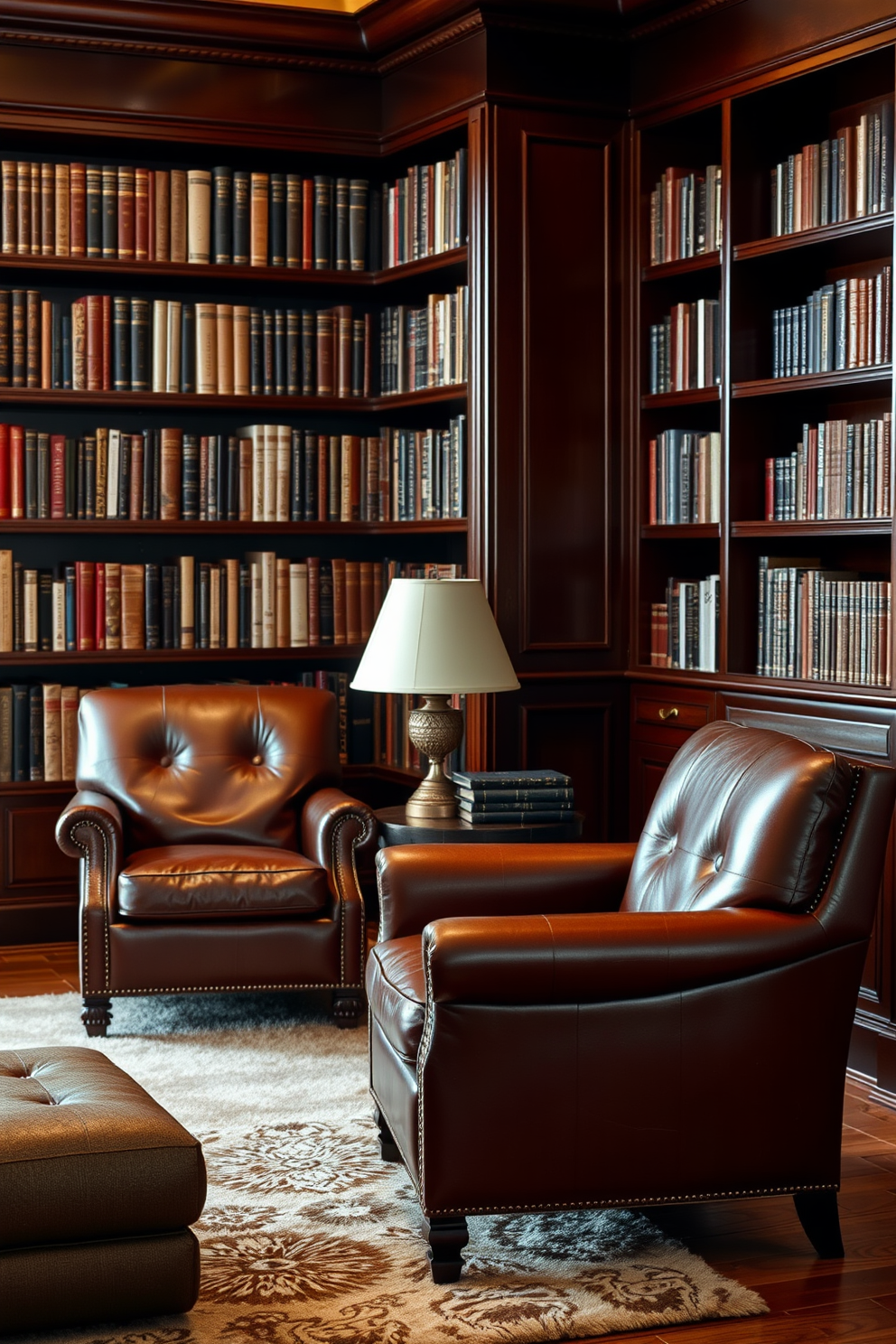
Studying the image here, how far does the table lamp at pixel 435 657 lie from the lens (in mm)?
4223

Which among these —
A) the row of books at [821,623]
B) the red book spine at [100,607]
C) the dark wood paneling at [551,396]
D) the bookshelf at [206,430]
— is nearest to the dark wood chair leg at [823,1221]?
the row of books at [821,623]

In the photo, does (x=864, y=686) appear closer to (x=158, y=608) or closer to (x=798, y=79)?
(x=798, y=79)

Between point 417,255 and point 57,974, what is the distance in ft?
8.65

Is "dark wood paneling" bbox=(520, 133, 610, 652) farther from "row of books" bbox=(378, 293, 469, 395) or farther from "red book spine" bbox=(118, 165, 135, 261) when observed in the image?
"red book spine" bbox=(118, 165, 135, 261)

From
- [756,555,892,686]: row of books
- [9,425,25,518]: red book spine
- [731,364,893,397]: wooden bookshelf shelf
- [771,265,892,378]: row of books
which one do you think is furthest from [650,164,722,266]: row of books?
[9,425,25,518]: red book spine

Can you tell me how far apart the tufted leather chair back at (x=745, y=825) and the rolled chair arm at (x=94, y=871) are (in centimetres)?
159

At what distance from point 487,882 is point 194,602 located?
2.50 m

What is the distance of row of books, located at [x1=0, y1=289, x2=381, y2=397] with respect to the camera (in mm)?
5352

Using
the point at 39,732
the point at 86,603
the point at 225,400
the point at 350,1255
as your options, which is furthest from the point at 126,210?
the point at 350,1255

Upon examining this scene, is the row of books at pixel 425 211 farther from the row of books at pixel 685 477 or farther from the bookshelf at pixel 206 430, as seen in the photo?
the row of books at pixel 685 477

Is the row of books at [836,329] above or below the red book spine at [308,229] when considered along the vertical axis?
below

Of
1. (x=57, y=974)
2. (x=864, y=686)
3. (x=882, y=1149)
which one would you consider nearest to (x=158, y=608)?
(x=57, y=974)

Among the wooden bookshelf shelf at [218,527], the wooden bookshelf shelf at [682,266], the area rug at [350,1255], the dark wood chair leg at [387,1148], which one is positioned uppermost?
the wooden bookshelf shelf at [682,266]

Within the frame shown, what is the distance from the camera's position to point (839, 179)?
14.0 feet
